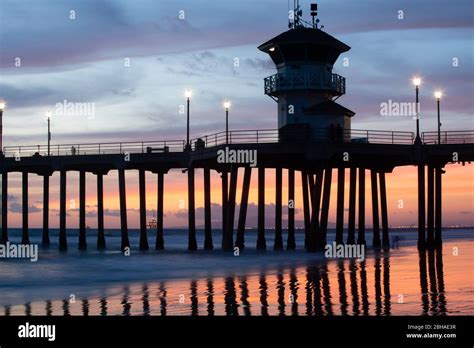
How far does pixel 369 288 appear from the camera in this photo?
25.4 m

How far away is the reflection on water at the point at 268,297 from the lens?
2062 centimetres

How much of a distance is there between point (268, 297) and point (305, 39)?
27449 millimetres

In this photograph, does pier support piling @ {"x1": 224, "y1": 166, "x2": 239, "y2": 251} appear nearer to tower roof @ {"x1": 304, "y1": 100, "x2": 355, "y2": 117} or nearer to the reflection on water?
tower roof @ {"x1": 304, "y1": 100, "x2": 355, "y2": 117}

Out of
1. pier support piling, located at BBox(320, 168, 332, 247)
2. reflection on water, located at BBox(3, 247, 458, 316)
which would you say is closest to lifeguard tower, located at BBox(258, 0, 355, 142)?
pier support piling, located at BBox(320, 168, 332, 247)

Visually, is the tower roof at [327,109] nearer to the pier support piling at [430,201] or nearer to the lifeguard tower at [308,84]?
→ the lifeguard tower at [308,84]

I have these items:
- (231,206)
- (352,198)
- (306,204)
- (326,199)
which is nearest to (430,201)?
(352,198)

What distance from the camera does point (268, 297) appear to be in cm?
2344

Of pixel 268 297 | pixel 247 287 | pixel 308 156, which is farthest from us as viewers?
pixel 308 156

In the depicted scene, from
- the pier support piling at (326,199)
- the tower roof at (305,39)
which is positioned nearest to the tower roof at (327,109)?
the tower roof at (305,39)

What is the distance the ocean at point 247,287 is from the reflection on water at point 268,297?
0.02m

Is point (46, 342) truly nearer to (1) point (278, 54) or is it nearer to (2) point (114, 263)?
(2) point (114, 263)

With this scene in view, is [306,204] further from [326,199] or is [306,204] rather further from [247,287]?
[247,287]

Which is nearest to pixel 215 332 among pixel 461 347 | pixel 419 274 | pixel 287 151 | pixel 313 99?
pixel 461 347

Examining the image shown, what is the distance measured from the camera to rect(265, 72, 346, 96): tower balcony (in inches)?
1893
